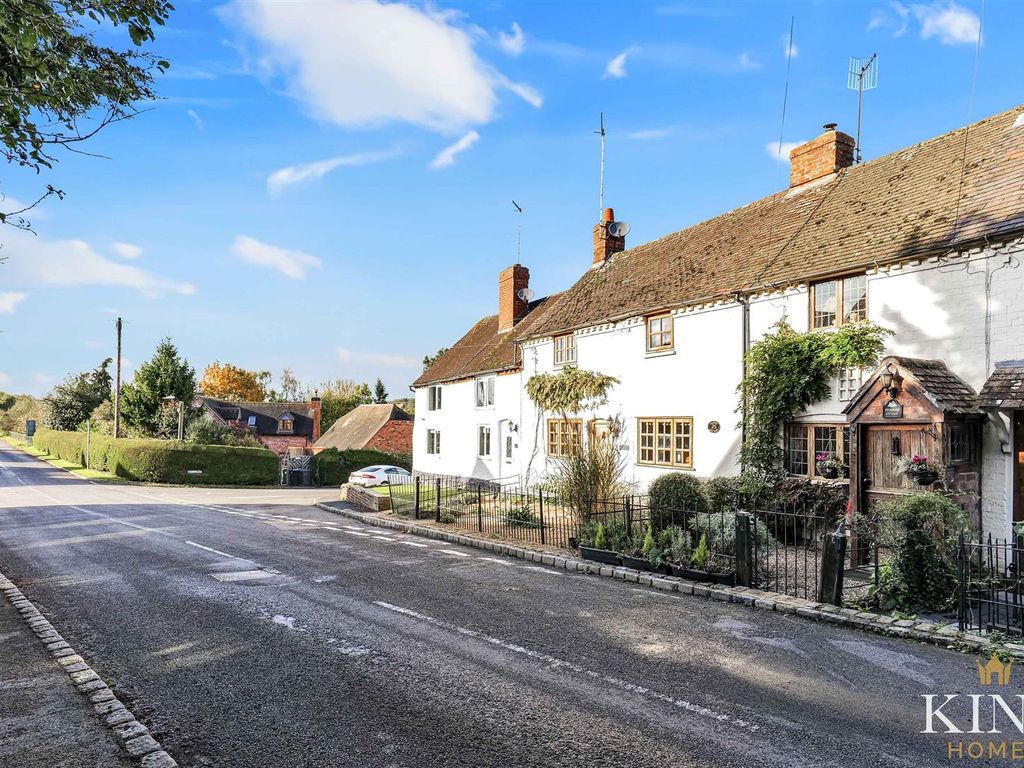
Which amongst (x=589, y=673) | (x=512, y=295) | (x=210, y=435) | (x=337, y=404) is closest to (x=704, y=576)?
(x=589, y=673)

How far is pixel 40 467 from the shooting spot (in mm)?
49312

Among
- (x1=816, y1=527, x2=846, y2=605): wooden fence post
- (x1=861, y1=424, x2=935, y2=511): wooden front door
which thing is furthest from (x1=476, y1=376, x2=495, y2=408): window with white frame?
(x1=816, y1=527, x2=846, y2=605): wooden fence post

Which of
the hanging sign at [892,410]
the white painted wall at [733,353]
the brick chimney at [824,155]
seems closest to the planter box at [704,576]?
the hanging sign at [892,410]

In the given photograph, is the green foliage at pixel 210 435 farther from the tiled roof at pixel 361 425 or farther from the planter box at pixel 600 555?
the planter box at pixel 600 555

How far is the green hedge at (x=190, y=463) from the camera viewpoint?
37750mm

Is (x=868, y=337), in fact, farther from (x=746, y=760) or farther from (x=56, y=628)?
(x=56, y=628)

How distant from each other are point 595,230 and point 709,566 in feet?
61.4

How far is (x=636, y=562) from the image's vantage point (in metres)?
11.8

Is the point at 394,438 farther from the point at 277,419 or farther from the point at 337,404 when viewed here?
the point at 337,404

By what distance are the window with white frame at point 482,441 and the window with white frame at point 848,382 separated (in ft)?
57.1

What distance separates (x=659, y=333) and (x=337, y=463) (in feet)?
94.4

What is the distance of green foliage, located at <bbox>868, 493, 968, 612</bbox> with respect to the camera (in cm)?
895

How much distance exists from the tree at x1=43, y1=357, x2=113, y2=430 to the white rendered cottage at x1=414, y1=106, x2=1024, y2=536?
205 ft

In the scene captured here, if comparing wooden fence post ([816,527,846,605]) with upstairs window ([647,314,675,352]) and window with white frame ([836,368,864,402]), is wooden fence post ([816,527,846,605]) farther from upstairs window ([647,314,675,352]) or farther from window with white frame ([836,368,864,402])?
upstairs window ([647,314,675,352])
